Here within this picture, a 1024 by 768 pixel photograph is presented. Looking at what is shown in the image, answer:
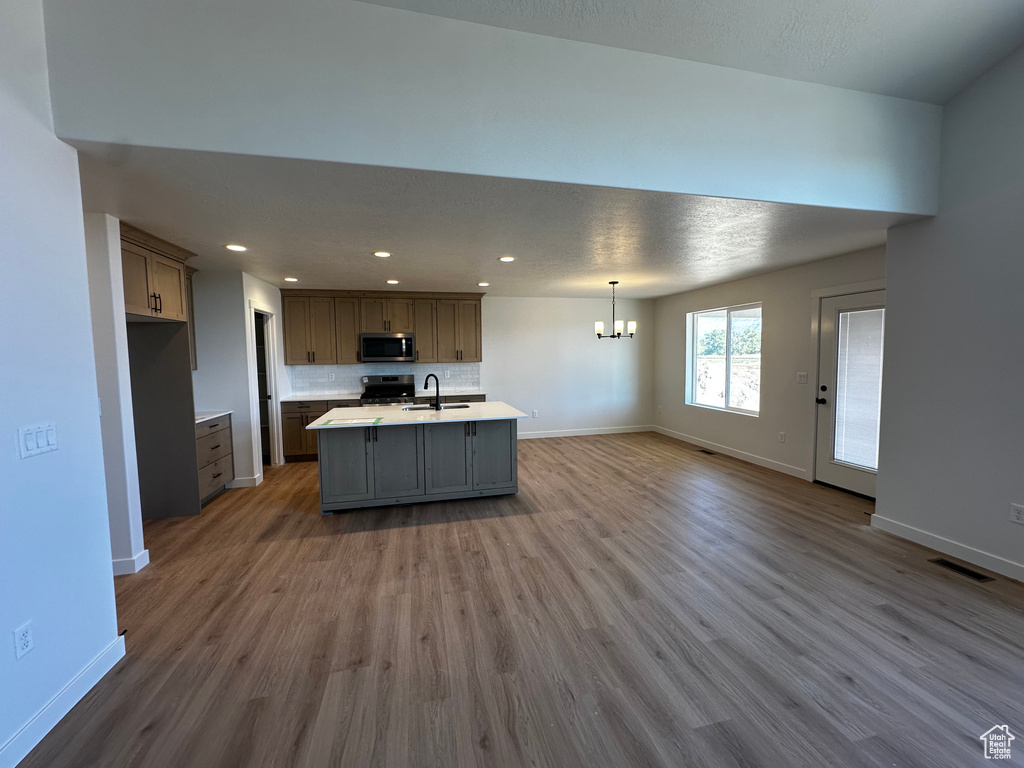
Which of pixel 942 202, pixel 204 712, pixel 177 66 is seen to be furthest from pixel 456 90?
pixel 942 202

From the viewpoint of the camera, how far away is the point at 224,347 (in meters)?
4.34

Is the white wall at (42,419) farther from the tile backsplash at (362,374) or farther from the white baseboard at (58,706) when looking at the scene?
the tile backsplash at (362,374)

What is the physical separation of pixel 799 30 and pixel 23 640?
4409 mm

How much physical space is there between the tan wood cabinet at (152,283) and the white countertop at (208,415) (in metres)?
0.91

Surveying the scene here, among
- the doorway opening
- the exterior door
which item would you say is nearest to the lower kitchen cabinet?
the doorway opening

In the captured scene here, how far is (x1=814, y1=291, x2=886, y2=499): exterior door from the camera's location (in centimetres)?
386

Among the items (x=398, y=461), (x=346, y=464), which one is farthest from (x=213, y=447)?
(x=398, y=461)

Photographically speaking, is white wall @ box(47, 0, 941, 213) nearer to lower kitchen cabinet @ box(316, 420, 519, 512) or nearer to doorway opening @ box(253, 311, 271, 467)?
lower kitchen cabinet @ box(316, 420, 519, 512)

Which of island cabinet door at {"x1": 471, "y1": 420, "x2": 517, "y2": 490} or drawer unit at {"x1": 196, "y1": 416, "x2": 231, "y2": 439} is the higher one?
drawer unit at {"x1": 196, "y1": 416, "x2": 231, "y2": 439}

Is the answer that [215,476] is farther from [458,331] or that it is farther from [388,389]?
[458,331]

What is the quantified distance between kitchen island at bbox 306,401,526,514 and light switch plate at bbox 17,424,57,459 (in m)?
1.82

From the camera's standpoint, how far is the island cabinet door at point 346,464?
145 inches

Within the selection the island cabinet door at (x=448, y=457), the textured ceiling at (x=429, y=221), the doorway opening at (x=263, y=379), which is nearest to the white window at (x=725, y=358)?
the textured ceiling at (x=429, y=221)

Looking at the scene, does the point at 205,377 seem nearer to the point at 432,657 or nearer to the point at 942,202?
the point at 432,657
